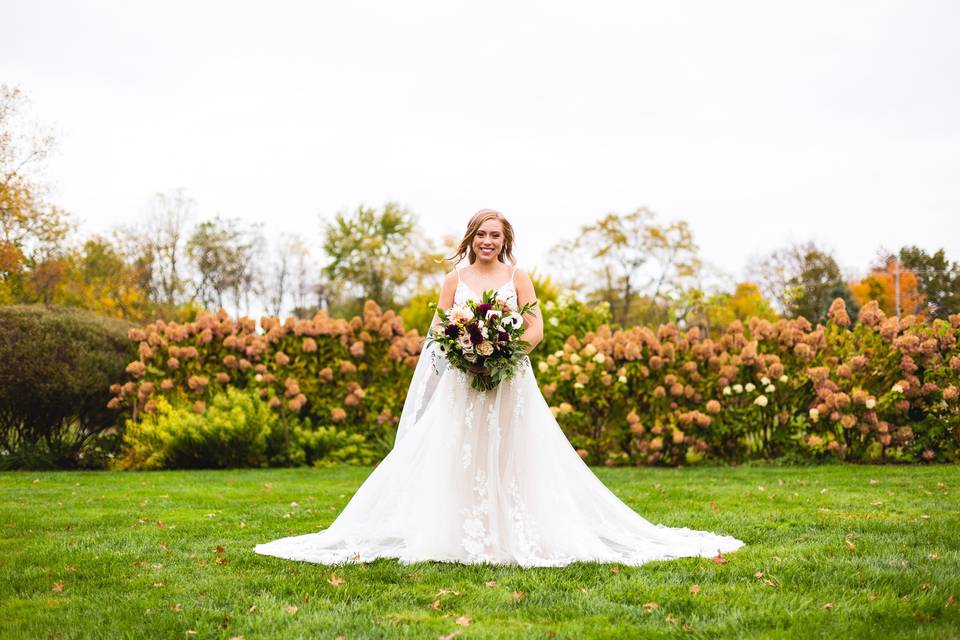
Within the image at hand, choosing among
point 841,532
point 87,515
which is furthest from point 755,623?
point 87,515

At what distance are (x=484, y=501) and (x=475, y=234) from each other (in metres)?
1.91

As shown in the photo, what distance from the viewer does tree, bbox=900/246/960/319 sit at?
4012cm

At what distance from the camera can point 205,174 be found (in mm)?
32312

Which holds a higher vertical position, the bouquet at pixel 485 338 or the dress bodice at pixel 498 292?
the dress bodice at pixel 498 292

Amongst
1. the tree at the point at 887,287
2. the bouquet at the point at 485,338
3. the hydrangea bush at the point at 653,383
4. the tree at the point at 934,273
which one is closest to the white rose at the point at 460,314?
the bouquet at the point at 485,338

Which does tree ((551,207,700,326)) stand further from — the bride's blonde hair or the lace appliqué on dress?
the lace appliqué on dress

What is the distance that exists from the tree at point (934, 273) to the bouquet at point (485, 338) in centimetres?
4041

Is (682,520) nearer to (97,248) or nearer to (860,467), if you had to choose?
(860,467)

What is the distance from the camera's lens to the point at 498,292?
5.70m

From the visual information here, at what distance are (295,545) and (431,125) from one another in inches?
792

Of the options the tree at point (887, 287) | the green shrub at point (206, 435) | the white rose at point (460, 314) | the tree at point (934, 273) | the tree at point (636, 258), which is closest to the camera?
the white rose at point (460, 314)

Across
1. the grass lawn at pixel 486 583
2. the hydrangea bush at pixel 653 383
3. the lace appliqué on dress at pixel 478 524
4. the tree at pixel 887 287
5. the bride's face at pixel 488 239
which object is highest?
the tree at pixel 887 287

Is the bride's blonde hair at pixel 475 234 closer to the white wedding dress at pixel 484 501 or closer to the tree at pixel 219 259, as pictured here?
the white wedding dress at pixel 484 501

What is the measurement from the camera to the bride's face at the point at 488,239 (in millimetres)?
5805
